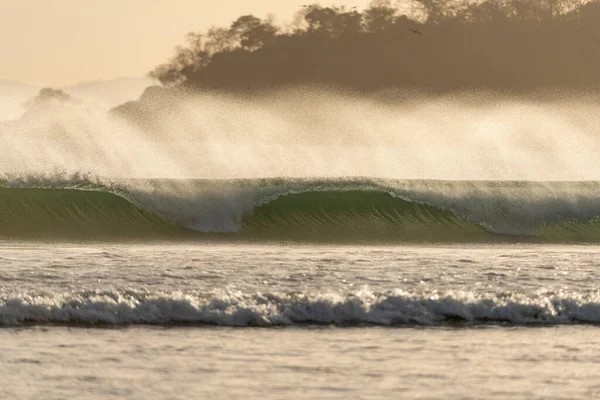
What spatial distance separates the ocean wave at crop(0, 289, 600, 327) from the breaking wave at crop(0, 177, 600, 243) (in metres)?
14.1

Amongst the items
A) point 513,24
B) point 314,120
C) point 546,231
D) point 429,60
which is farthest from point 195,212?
point 513,24

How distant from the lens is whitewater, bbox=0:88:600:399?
10258 millimetres

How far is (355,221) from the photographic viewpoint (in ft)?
97.1

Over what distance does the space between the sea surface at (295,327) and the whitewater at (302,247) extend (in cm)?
3

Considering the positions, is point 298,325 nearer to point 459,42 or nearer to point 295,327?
point 295,327

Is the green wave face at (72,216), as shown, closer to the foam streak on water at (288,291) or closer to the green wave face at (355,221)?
the green wave face at (355,221)

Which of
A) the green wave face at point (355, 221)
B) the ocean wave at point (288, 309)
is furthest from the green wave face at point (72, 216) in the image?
the ocean wave at point (288, 309)

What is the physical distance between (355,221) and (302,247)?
5.52 m

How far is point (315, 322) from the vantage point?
12.7 meters

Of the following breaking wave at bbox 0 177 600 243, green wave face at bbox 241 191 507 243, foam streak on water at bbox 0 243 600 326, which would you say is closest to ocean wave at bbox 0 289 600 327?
foam streak on water at bbox 0 243 600 326

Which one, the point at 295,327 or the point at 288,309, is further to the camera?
the point at 288,309

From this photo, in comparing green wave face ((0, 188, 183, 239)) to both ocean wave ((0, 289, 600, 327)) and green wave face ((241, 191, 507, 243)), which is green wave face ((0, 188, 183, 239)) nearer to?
green wave face ((241, 191, 507, 243))

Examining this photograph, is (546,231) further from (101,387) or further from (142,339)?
(101,387)

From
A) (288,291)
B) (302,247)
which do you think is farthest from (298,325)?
(302,247)
